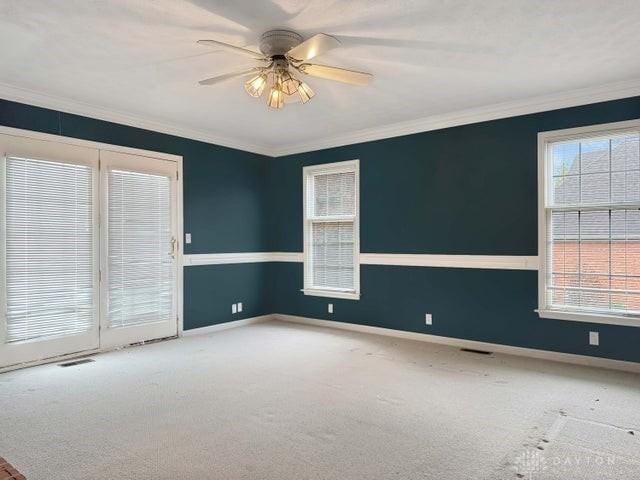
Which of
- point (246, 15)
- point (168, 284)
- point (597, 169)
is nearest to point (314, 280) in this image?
point (168, 284)

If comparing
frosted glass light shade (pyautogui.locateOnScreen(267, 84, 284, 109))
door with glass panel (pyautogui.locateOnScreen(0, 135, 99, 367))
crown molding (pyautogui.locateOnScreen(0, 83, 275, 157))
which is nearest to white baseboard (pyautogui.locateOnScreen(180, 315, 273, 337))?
door with glass panel (pyautogui.locateOnScreen(0, 135, 99, 367))

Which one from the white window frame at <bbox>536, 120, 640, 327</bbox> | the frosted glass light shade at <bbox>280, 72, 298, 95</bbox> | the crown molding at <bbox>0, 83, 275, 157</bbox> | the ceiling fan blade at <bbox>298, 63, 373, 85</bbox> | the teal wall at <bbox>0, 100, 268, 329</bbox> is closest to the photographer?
the ceiling fan blade at <bbox>298, 63, 373, 85</bbox>

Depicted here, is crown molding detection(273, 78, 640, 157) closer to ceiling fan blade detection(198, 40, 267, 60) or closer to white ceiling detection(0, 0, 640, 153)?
white ceiling detection(0, 0, 640, 153)

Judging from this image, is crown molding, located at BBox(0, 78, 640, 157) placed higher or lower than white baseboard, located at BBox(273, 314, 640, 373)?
higher

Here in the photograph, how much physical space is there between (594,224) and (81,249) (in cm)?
508

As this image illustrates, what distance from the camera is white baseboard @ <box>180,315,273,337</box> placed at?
5.36m

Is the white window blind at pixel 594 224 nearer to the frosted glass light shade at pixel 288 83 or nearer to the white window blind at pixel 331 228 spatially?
the white window blind at pixel 331 228

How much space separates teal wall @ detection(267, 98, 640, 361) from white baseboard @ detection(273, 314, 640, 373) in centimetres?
6

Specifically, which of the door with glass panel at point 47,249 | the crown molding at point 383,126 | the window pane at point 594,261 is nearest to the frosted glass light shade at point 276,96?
the crown molding at point 383,126

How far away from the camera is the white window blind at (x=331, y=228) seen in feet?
18.7

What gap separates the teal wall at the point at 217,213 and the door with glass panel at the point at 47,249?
0.58 meters

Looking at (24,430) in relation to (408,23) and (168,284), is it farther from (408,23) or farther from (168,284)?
(408,23)

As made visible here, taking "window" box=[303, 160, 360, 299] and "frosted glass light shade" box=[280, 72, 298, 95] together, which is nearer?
"frosted glass light shade" box=[280, 72, 298, 95]

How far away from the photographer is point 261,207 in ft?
20.9
